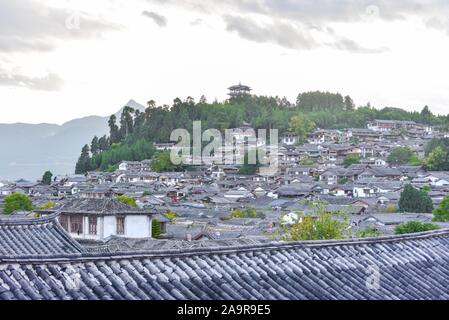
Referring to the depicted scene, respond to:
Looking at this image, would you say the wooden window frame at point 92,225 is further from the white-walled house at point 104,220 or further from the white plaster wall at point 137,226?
the white plaster wall at point 137,226

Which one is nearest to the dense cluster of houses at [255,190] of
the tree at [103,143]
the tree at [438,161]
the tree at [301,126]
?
the tree at [301,126]

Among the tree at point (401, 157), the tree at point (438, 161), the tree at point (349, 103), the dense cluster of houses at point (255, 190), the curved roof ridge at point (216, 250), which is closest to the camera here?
the curved roof ridge at point (216, 250)

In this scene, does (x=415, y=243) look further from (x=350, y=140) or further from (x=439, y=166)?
(x=350, y=140)

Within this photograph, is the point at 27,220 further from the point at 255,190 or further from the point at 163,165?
the point at 163,165

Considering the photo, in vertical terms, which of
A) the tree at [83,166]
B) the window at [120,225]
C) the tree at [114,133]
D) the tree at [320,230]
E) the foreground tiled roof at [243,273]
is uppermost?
the foreground tiled roof at [243,273]

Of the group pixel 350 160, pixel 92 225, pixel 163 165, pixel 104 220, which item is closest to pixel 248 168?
pixel 163 165

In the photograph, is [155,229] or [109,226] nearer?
[109,226]
